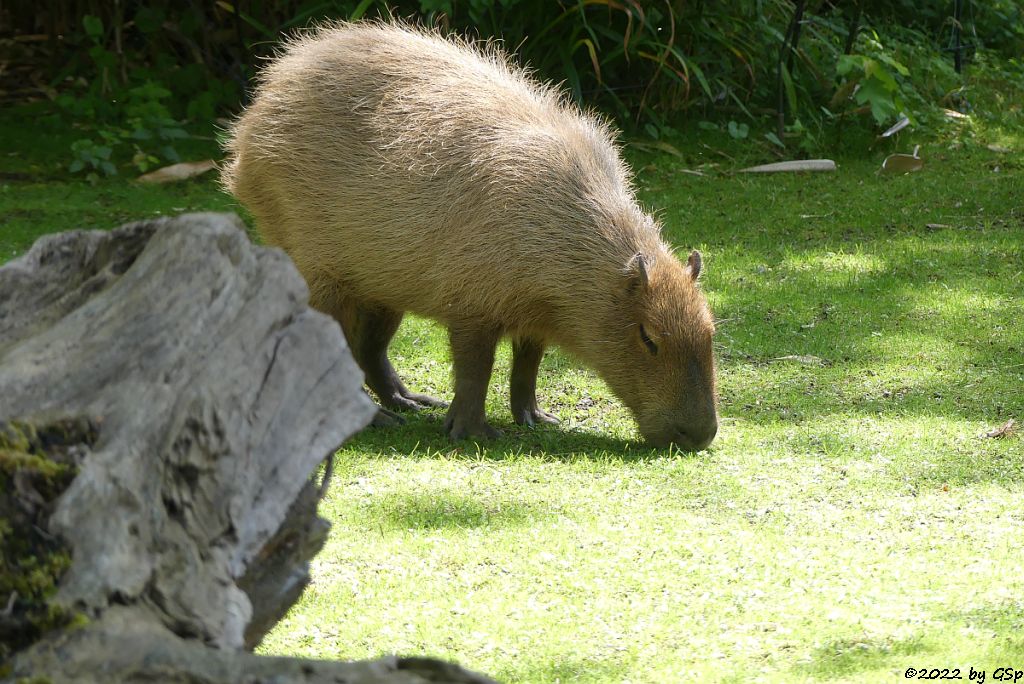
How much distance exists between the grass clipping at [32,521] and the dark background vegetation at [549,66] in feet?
21.8

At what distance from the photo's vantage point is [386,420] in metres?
5.28

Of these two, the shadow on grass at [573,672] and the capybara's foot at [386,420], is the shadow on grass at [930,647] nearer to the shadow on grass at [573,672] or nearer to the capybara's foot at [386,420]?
the shadow on grass at [573,672]

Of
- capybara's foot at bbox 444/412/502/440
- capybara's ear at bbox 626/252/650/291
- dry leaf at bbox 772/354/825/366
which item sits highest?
capybara's ear at bbox 626/252/650/291

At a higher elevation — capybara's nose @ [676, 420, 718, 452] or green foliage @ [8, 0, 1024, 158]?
green foliage @ [8, 0, 1024, 158]

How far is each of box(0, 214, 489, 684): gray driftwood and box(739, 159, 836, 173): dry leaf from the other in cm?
697

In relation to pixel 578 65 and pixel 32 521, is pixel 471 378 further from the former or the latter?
pixel 578 65

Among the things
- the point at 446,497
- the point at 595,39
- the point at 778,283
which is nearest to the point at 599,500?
the point at 446,497

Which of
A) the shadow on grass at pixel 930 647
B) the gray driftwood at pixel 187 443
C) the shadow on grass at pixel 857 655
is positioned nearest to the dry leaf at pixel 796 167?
the shadow on grass at pixel 930 647

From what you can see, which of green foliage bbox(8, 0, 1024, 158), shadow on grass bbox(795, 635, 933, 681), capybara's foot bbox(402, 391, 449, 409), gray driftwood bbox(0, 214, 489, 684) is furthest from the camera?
green foliage bbox(8, 0, 1024, 158)

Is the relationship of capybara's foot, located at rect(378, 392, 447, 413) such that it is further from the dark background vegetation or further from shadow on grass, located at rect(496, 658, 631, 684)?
the dark background vegetation

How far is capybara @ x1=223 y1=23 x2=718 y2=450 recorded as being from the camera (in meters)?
4.86

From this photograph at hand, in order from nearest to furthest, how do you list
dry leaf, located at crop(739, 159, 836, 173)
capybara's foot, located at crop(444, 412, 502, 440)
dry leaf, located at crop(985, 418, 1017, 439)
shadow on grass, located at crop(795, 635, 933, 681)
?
shadow on grass, located at crop(795, 635, 933, 681)
dry leaf, located at crop(985, 418, 1017, 439)
capybara's foot, located at crop(444, 412, 502, 440)
dry leaf, located at crop(739, 159, 836, 173)

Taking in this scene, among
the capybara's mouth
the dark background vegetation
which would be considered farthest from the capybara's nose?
the dark background vegetation

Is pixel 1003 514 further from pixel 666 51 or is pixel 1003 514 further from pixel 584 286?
pixel 666 51
